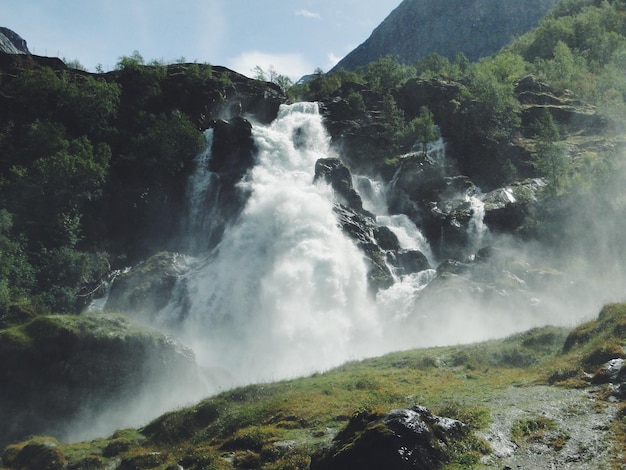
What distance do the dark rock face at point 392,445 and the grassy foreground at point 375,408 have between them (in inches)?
28.4

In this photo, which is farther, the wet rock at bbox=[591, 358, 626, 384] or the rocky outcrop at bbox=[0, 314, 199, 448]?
the rocky outcrop at bbox=[0, 314, 199, 448]

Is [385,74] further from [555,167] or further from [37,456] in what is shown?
[37,456]

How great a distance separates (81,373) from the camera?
130ft

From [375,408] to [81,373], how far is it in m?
29.2

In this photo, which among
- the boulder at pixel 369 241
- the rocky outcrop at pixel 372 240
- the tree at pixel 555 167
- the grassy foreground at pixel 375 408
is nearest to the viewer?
the grassy foreground at pixel 375 408

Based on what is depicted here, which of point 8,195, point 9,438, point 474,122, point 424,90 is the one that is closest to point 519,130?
point 474,122

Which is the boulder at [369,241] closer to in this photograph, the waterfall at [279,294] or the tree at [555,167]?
the waterfall at [279,294]

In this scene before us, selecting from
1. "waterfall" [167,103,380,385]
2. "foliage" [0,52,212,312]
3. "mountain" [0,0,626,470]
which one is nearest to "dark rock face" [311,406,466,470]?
"mountain" [0,0,626,470]

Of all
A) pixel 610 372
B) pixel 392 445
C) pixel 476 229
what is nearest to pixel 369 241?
pixel 476 229

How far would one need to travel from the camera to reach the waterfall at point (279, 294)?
50094mm

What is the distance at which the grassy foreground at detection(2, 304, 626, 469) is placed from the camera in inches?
758

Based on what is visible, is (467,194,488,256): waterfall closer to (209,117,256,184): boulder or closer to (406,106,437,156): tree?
(406,106,437,156): tree

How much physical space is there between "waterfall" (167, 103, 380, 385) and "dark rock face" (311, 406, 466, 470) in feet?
92.9

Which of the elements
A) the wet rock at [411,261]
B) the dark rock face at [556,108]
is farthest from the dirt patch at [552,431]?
the dark rock face at [556,108]
